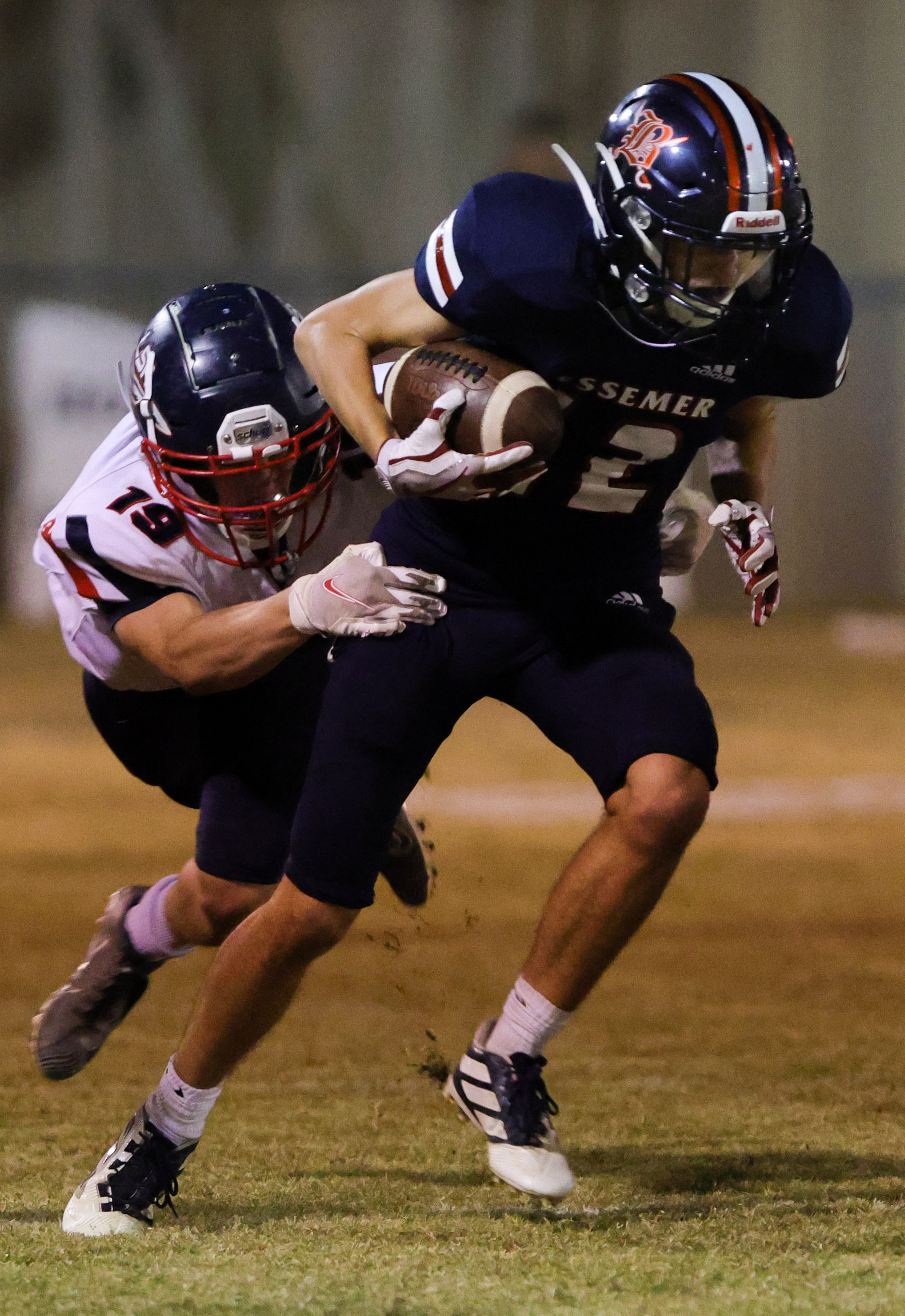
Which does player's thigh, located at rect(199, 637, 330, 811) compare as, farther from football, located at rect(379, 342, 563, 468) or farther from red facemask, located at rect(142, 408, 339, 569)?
football, located at rect(379, 342, 563, 468)

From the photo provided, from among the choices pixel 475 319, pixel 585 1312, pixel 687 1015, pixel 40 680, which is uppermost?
pixel 475 319

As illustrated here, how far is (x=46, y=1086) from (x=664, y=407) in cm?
212

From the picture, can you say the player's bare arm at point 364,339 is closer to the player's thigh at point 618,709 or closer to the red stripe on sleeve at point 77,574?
the player's thigh at point 618,709

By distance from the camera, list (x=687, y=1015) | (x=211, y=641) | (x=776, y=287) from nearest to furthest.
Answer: (x=776, y=287), (x=211, y=641), (x=687, y=1015)

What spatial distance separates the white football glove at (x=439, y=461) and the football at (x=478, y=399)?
2 cm

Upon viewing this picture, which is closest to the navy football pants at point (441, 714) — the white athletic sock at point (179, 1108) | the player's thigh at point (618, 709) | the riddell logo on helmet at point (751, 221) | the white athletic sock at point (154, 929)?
the player's thigh at point (618, 709)

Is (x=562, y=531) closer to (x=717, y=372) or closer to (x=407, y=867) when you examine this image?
(x=717, y=372)

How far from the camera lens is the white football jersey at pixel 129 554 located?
3.04 metres

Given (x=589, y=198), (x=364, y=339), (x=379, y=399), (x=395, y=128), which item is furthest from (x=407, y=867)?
(x=395, y=128)

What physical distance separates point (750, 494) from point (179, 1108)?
1.46 m

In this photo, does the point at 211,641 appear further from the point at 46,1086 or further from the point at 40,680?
the point at 40,680

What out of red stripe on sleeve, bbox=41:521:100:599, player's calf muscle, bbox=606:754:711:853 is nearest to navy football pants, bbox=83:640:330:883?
red stripe on sleeve, bbox=41:521:100:599

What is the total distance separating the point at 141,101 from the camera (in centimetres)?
1320

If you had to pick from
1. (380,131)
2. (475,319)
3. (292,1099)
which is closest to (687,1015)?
(292,1099)
